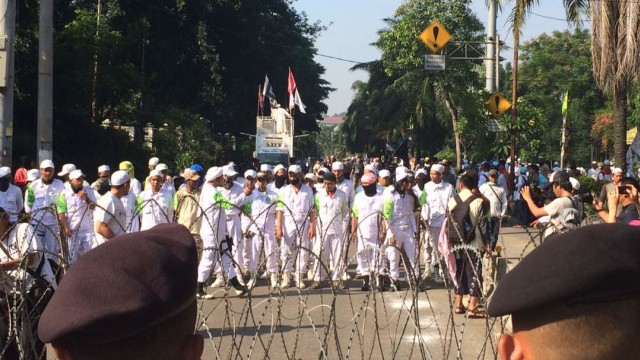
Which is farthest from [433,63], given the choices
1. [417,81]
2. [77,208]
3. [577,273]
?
[577,273]

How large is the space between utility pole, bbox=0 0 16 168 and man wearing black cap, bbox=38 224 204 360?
11.7 meters

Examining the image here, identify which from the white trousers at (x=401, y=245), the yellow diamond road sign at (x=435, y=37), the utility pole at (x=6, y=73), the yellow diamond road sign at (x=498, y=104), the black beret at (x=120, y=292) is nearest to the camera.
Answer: the black beret at (x=120, y=292)

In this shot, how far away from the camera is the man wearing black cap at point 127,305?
1667 mm

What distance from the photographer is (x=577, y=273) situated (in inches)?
66.3

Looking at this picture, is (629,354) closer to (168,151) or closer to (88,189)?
(88,189)

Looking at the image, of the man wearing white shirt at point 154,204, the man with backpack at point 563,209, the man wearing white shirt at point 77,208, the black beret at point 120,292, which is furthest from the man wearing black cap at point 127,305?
the man wearing white shirt at point 77,208

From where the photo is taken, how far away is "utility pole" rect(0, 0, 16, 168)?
41.4 ft

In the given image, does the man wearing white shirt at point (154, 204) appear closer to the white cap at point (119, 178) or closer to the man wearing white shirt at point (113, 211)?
the man wearing white shirt at point (113, 211)

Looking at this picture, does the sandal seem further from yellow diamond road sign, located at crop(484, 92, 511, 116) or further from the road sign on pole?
the road sign on pole

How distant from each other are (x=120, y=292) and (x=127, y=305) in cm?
3

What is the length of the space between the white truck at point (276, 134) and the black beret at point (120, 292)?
1362 inches

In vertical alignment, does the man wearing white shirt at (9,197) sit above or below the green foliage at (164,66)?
below

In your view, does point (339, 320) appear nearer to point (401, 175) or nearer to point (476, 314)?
point (476, 314)

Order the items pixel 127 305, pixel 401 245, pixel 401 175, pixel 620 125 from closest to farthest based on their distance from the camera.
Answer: pixel 127 305 → pixel 401 245 → pixel 401 175 → pixel 620 125
